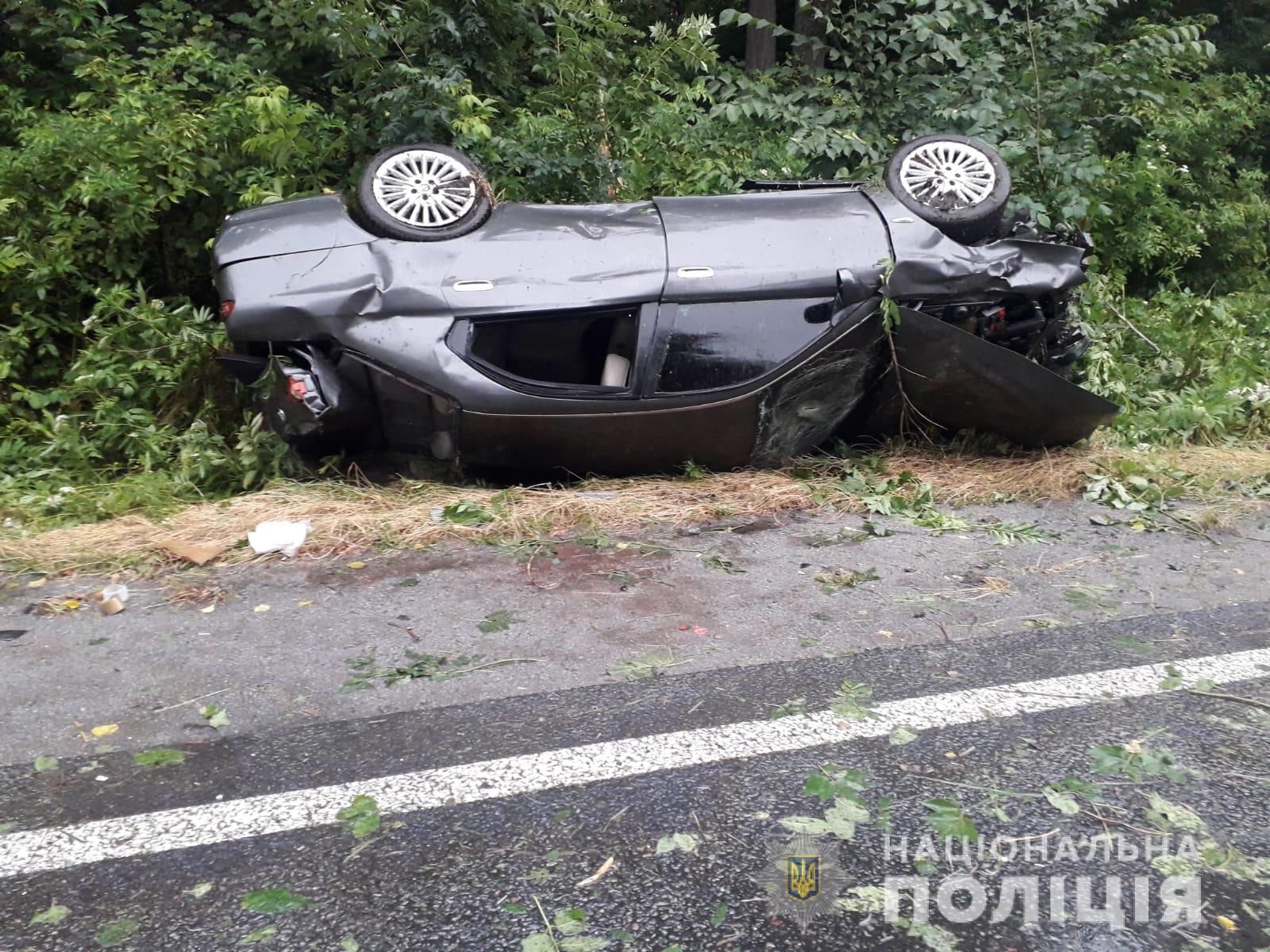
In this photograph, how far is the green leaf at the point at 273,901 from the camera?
6.55 ft

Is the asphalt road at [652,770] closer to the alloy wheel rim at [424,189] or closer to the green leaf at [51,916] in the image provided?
the green leaf at [51,916]

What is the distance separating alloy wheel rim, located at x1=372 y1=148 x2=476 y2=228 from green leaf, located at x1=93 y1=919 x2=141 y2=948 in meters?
3.15

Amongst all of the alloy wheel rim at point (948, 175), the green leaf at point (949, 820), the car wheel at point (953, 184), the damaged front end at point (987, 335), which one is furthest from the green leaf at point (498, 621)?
the alloy wheel rim at point (948, 175)

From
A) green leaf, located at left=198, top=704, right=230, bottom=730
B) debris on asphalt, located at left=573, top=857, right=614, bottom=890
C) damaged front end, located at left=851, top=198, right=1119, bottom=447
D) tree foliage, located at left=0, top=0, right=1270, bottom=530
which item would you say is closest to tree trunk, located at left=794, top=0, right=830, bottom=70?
tree foliage, located at left=0, top=0, right=1270, bottom=530

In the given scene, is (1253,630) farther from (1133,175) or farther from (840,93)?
(1133,175)

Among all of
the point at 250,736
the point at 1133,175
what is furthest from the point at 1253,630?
the point at 1133,175

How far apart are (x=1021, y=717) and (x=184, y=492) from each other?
3853 mm

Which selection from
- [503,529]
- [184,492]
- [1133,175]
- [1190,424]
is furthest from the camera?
[1133,175]

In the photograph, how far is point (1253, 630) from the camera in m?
3.29

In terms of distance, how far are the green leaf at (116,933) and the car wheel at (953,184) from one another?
418 cm

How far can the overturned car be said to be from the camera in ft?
13.7

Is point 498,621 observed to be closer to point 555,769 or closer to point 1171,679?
point 555,769
